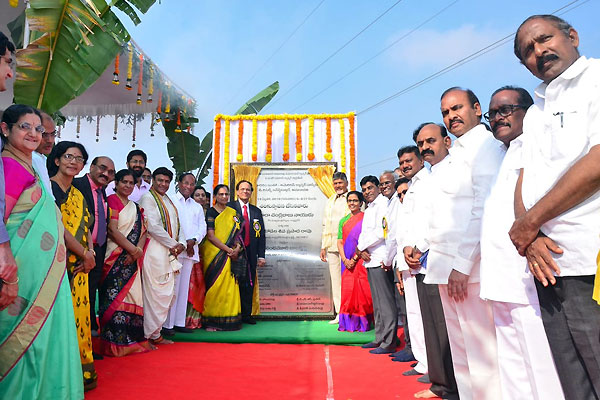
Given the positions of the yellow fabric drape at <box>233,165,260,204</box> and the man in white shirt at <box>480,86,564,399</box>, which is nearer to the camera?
the man in white shirt at <box>480,86,564,399</box>

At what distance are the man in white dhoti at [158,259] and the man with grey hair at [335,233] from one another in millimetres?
2072

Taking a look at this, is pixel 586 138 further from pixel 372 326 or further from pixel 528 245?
pixel 372 326

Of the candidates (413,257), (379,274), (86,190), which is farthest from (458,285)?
(86,190)

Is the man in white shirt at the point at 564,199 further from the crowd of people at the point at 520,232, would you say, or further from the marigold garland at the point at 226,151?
the marigold garland at the point at 226,151

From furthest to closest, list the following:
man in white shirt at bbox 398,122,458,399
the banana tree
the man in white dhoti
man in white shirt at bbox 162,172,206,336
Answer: man in white shirt at bbox 162,172,206,336, the man in white dhoti, the banana tree, man in white shirt at bbox 398,122,458,399

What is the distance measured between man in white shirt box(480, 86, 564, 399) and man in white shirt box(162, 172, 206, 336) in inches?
147

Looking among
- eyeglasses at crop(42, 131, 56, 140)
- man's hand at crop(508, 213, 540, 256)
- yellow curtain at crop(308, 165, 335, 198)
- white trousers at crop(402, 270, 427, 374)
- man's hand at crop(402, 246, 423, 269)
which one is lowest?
white trousers at crop(402, 270, 427, 374)

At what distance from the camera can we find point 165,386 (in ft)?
9.77

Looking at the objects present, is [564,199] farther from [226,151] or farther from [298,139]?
[226,151]

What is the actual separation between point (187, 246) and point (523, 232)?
13.5ft

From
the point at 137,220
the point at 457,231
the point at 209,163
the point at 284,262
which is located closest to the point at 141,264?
the point at 137,220

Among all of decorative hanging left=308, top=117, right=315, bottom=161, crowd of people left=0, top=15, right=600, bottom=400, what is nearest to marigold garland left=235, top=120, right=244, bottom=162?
decorative hanging left=308, top=117, right=315, bottom=161

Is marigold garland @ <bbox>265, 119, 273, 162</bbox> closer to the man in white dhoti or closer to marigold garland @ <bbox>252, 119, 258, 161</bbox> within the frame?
marigold garland @ <bbox>252, 119, 258, 161</bbox>

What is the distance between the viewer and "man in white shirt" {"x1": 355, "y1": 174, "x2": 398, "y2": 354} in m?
4.15
